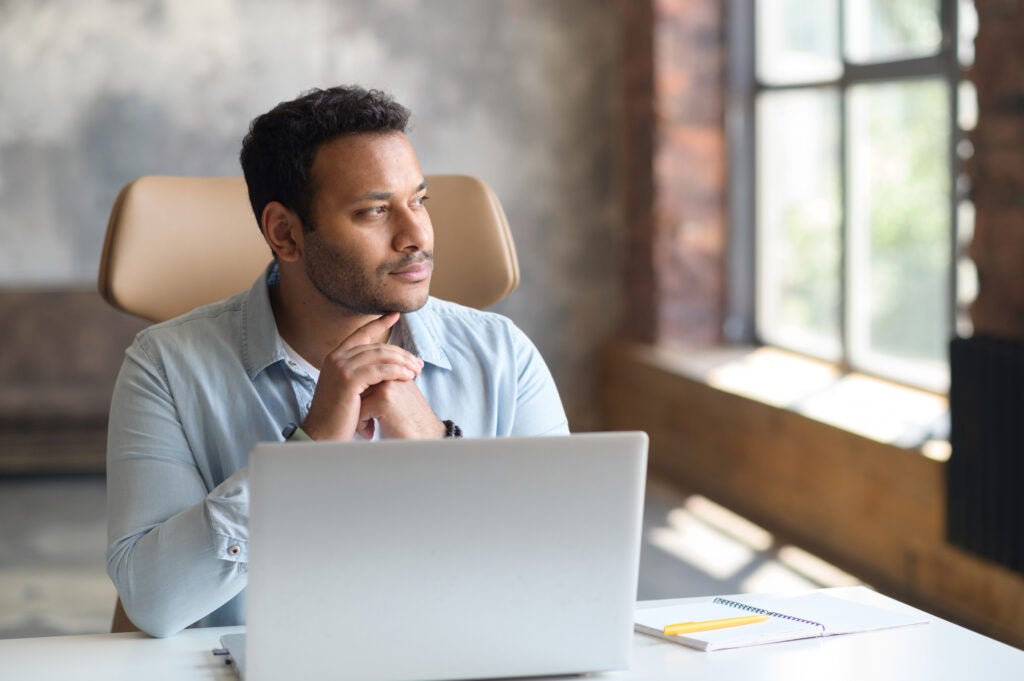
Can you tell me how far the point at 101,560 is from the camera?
4.18 m

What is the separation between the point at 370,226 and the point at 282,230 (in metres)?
0.15

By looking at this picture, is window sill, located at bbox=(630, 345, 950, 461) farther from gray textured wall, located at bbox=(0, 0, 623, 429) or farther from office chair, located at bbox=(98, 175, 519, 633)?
office chair, located at bbox=(98, 175, 519, 633)

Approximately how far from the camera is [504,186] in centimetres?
589

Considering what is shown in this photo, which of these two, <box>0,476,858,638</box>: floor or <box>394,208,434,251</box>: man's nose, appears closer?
<box>394,208,434,251</box>: man's nose

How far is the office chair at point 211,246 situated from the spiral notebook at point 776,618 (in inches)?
31.4

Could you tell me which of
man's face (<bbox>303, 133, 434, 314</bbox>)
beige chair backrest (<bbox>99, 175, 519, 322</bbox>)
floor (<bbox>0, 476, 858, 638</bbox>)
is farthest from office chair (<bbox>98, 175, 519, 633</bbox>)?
floor (<bbox>0, 476, 858, 638</bbox>)

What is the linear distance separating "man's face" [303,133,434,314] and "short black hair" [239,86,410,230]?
13 mm

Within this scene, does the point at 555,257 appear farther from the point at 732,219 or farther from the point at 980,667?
the point at 980,667

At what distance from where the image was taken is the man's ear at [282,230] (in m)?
1.79

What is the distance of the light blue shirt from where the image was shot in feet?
4.79

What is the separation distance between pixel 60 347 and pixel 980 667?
4.65 meters

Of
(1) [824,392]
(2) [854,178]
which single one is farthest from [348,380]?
(2) [854,178]

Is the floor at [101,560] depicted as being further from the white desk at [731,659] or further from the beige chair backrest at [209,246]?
the white desk at [731,659]

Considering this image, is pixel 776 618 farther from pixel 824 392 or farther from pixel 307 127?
pixel 824 392
